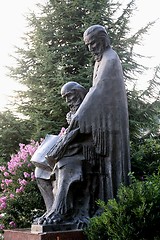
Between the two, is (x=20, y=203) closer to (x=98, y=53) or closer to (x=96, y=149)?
(x=96, y=149)

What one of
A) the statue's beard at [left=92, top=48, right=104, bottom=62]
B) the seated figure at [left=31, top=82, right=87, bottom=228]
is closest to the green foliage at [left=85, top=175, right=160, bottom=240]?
the seated figure at [left=31, top=82, right=87, bottom=228]

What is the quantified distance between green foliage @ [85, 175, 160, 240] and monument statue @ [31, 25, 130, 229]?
0.80m

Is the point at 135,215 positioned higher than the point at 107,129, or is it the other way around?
the point at 107,129

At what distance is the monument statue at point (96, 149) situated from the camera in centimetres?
516

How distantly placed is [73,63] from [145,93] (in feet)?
7.90

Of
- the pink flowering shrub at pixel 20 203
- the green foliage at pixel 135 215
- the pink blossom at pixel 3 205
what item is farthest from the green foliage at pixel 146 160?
the green foliage at pixel 135 215

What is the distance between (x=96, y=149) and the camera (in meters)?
5.22

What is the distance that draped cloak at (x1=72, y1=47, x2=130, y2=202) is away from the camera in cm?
521

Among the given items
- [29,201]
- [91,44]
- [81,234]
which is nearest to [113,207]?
[81,234]

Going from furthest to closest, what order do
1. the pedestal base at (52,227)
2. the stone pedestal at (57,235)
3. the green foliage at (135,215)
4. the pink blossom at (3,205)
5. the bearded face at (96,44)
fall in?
the pink blossom at (3,205) < the bearded face at (96,44) < the pedestal base at (52,227) < the stone pedestal at (57,235) < the green foliage at (135,215)

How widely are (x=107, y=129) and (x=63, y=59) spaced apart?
906cm

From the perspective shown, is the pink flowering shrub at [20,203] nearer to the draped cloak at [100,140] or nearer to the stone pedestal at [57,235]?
the draped cloak at [100,140]

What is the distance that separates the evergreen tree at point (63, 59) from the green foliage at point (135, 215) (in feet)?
29.0

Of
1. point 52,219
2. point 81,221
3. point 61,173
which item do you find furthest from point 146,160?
point 52,219
